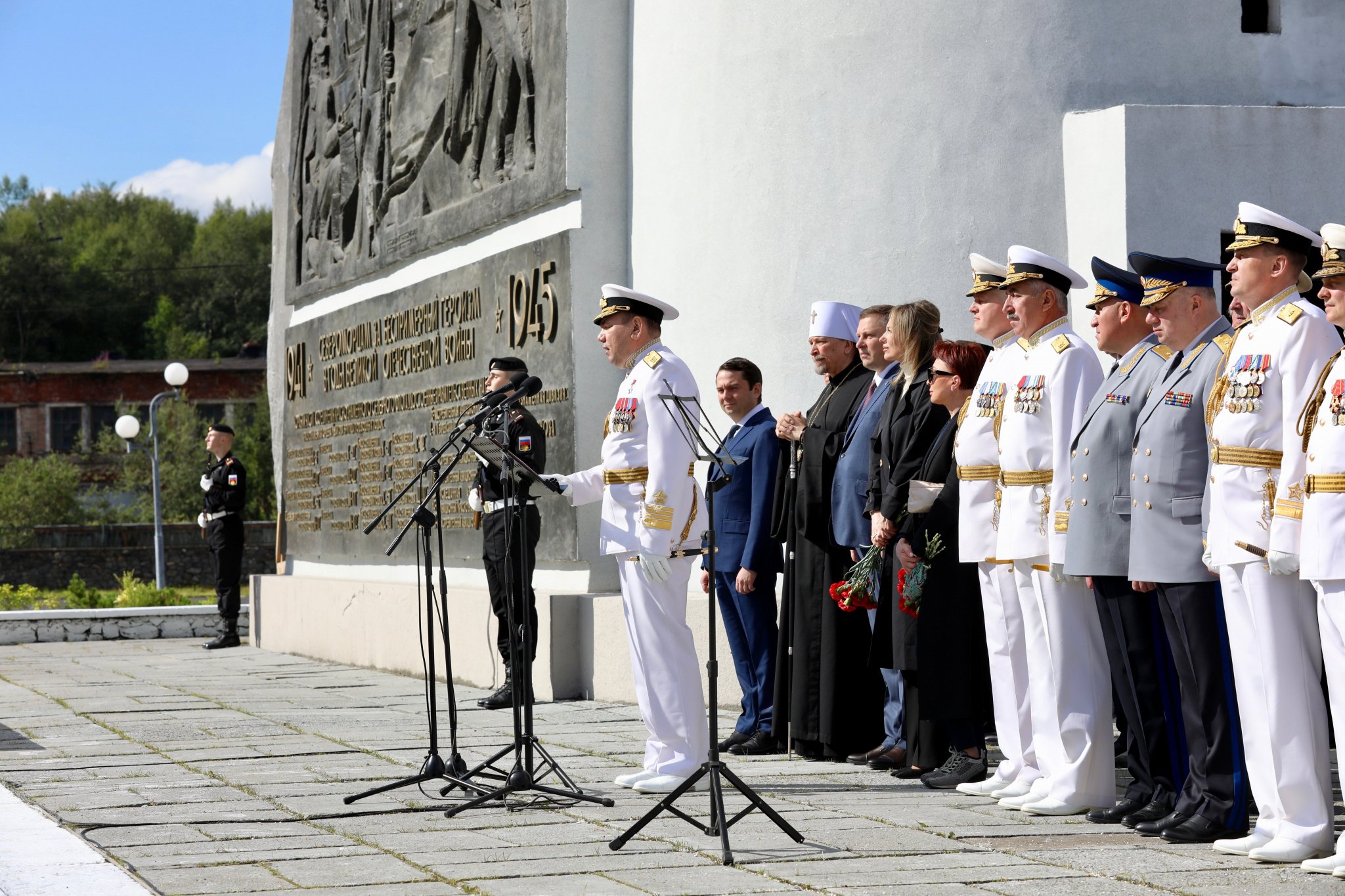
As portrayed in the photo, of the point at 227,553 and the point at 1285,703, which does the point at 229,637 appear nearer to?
the point at 227,553

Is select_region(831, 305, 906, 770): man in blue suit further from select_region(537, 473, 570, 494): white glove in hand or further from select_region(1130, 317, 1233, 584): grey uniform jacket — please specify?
select_region(1130, 317, 1233, 584): grey uniform jacket

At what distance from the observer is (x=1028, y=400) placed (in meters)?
6.68

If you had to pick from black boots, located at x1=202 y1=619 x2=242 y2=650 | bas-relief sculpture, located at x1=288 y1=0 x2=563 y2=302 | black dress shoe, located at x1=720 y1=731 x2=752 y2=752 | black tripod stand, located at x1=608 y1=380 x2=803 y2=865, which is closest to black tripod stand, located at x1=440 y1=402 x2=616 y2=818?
black tripod stand, located at x1=608 y1=380 x2=803 y2=865

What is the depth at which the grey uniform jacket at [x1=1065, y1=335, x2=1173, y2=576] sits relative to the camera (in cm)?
623

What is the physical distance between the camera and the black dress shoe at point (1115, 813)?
627cm

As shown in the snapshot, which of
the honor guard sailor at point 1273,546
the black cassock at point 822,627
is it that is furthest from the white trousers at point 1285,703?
the black cassock at point 822,627

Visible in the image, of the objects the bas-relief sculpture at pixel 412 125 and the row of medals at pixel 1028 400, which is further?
the bas-relief sculpture at pixel 412 125

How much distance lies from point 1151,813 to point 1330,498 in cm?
150

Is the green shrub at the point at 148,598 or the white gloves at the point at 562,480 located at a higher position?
the white gloves at the point at 562,480

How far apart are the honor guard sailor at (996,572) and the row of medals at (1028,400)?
121mm

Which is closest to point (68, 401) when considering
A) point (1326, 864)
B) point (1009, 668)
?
point (1009, 668)

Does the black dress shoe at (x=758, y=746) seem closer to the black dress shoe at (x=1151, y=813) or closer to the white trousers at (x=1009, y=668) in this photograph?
the white trousers at (x=1009, y=668)

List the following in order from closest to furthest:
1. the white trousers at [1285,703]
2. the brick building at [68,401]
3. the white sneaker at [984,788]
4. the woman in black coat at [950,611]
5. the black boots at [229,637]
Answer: the white trousers at [1285,703] < the white sneaker at [984,788] < the woman in black coat at [950,611] < the black boots at [229,637] < the brick building at [68,401]

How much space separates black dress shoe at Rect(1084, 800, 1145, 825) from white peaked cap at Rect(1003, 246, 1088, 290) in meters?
1.95
